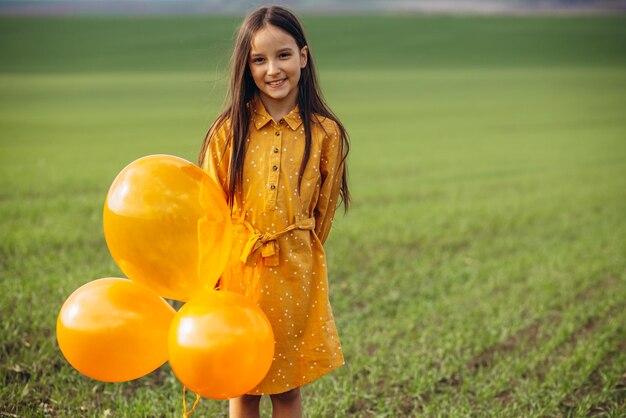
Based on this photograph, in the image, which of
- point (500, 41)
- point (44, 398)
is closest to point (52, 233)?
point (44, 398)

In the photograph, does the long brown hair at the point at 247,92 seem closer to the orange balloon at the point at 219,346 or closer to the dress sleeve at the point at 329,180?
the dress sleeve at the point at 329,180

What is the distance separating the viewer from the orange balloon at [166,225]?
2.29m

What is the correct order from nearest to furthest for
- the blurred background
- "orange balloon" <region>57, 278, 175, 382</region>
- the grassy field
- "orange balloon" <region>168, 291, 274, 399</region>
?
"orange balloon" <region>168, 291, 274, 399</region>
"orange balloon" <region>57, 278, 175, 382</region>
the grassy field
the blurred background

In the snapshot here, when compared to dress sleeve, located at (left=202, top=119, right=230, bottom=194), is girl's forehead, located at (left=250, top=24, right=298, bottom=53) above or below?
above

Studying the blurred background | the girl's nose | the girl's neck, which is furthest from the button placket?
the blurred background

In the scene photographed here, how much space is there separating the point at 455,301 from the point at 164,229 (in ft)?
10.00

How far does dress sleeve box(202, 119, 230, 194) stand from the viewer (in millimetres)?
2621

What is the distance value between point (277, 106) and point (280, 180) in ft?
0.92

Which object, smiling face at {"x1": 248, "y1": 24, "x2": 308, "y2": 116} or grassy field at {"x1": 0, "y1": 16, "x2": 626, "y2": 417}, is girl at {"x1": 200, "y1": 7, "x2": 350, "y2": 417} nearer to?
smiling face at {"x1": 248, "y1": 24, "x2": 308, "y2": 116}

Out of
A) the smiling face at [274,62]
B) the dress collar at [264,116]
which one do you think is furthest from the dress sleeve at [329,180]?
the smiling face at [274,62]

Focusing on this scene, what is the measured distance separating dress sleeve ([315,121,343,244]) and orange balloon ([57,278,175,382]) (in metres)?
0.69

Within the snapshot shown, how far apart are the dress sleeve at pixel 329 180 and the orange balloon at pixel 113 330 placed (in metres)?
0.69

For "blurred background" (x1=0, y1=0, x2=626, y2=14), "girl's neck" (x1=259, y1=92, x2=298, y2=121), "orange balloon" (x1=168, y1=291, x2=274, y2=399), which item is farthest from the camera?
"blurred background" (x1=0, y1=0, x2=626, y2=14)

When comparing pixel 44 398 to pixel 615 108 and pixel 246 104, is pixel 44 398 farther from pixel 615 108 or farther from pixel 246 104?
pixel 615 108
